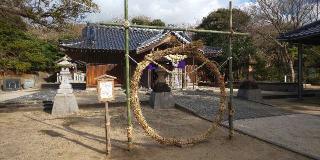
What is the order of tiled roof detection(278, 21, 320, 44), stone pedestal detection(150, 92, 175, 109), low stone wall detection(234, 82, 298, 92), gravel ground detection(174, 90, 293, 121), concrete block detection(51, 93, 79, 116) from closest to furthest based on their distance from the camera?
1. gravel ground detection(174, 90, 293, 121)
2. concrete block detection(51, 93, 79, 116)
3. stone pedestal detection(150, 92, 175, 109)
4. tiled roof detection(278, 21, 320, 44)
5. low stone wall detection(234, 82, 298, 92)

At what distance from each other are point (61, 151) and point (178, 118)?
533cm

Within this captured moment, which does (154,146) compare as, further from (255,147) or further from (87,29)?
(87,29)

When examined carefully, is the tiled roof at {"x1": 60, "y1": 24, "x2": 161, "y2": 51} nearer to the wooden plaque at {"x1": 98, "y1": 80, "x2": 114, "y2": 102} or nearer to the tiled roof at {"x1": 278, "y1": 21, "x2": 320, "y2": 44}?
the tiled roof at {"x1": 278, "y1": 21, "x2": 320, "y2": 44}

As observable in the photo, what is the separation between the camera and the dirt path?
7.30m

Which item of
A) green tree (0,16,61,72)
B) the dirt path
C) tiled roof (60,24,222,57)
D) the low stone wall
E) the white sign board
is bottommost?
the dirt path

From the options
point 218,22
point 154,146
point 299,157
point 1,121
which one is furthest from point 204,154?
point 218,22

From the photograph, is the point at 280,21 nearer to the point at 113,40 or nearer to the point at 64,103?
the point at 113,40

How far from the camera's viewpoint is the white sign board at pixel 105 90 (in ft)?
24.7

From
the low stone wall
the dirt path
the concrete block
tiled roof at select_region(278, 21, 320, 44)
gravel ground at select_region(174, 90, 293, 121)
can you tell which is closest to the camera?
the dirt path

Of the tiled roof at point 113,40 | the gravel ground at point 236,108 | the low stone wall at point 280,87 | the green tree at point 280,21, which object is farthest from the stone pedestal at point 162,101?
the green tree at point 280,21

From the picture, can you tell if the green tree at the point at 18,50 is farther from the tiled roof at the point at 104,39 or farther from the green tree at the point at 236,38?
the green tree at the point at 236,38

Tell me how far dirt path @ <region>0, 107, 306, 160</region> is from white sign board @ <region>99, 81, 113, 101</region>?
4.14 feet

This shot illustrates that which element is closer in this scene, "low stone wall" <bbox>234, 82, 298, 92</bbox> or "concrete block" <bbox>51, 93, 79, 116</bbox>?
"concrete block" <bbox>51, 93, 79, 116</bbox>

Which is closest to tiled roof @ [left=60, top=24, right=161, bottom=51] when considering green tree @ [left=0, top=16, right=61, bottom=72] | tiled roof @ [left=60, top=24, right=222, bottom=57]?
tiled roof @ [left=60, top=24, right=222, bottom=57]
